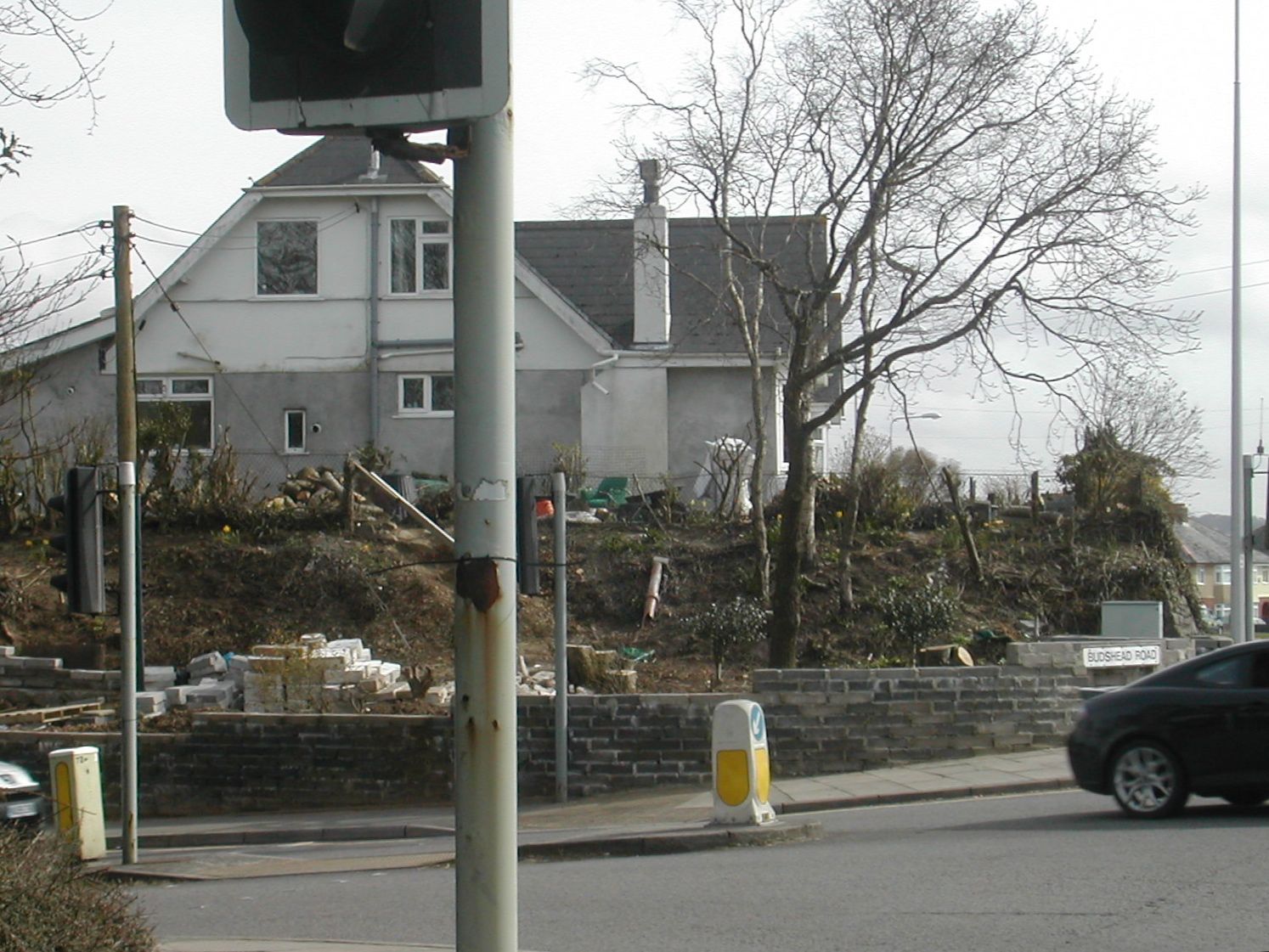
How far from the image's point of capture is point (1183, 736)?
1198 centimetres

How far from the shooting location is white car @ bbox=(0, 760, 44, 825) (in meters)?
13.3

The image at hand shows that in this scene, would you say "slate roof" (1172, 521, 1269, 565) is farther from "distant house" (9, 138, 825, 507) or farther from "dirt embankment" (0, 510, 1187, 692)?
"dirt embankment" (0, 510, 1187, 692)

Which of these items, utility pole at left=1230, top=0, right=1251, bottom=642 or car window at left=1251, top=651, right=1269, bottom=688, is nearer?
car window at left=1251, top=651, right=1269, bottom=688

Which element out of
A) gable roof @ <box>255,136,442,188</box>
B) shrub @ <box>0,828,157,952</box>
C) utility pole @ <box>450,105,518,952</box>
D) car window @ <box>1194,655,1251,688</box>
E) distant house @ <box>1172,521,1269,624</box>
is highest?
gable roof @ <box>255,136,442,188</box>

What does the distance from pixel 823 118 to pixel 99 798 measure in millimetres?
12087

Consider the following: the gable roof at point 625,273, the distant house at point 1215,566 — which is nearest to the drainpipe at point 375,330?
the gable roof at point 625,273

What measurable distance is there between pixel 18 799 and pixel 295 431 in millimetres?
17507

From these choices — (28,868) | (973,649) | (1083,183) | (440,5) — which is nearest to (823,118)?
(1083,183)

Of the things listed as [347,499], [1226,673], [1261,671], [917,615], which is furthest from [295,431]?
[1261,671]

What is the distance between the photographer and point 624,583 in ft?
79.7

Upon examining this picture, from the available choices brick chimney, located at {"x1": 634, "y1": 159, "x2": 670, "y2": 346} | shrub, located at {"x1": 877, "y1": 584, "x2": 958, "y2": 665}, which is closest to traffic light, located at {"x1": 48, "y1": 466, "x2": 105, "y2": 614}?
shrub, located at {"x1": 877, "y1": 584, "x2": 958, "y2": 665}

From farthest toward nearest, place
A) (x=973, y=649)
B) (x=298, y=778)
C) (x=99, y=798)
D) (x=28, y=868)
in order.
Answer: (x=973, y=649) < (x=298, y=778) < (x=99, y=798) < (x=28, y=868)

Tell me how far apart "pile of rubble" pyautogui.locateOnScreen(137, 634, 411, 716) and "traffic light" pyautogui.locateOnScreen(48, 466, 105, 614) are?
669 centimetres

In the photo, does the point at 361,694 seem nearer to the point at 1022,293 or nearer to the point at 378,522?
the point at 378,522
